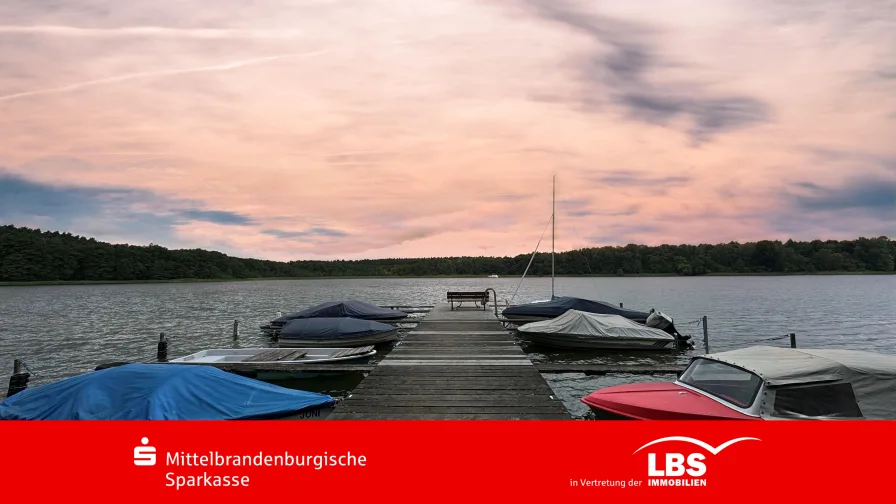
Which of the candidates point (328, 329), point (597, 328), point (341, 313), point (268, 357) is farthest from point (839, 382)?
point (341, 313)

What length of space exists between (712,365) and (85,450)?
10.9 m

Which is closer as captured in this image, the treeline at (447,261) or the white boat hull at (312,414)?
the white boat hull at (312,414)

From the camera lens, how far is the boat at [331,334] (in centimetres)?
2356

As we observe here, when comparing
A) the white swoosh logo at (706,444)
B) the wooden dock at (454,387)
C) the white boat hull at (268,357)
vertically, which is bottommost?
the white boat hull at (268,357)

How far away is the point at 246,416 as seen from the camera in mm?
10109

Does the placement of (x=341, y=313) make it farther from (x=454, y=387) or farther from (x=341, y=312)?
(x=454, y=387)

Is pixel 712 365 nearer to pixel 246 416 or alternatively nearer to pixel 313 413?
pixel 313 413

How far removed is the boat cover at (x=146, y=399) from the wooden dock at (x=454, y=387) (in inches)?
80.2

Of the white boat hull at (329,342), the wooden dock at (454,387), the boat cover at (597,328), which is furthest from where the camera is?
the boat cover at (597,328)

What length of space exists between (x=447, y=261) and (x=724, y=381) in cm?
17581

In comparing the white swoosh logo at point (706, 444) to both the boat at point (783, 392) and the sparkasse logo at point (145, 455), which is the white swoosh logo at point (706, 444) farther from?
the sparkasse logo at point (145, 455)

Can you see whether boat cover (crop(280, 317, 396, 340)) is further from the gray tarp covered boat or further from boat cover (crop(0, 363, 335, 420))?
boat cover (crop(0, 363, 335, 420))

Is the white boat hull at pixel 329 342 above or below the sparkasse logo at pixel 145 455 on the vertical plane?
below

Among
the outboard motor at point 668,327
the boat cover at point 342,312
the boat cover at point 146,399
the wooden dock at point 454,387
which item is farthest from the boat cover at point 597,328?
the boat cover at point 146,399
